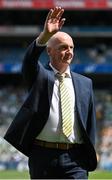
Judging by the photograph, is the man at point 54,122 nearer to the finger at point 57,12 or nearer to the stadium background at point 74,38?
the finger at point 57,12

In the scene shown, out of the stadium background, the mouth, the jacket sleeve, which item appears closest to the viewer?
the jacket sleeve

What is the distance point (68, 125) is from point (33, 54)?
0.58 meters

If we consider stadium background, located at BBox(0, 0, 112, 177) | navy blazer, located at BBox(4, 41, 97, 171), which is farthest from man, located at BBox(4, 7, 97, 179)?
stadium background, located at BBox(0, 0, 112, 177)

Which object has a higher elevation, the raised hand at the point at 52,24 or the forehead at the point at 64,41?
the raised hand at the point at 52,24

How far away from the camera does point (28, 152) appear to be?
5164 millimetres

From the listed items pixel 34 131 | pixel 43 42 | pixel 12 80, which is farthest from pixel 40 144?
pixel 12 80

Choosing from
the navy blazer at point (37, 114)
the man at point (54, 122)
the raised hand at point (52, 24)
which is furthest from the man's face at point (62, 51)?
the raised hand at point (52, 24)

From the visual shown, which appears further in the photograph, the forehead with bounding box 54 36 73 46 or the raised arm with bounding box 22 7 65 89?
the forehead with bounding box 54 36 73 46

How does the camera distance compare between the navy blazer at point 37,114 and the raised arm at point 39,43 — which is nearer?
the raised arm at point 39,43

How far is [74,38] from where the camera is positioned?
110 feet

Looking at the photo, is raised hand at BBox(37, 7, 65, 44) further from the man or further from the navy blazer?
the navy blazer

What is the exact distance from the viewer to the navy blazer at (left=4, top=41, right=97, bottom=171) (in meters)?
5.11

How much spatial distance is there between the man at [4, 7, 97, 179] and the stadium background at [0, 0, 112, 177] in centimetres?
2412

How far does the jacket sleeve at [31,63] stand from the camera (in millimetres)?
5008
